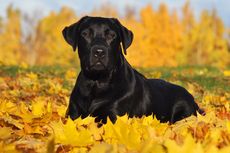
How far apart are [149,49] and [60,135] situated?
52469mm

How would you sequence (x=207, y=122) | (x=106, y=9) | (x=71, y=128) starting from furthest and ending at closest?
(x=106, y=9)
(x=207, y=122)
(x=71, y=128)

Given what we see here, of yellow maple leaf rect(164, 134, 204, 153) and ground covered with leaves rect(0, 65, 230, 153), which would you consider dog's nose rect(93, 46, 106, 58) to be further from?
yellow maple leaf rect(164, 134, 204, 153)

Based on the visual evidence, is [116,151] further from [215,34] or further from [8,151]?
[215,34]

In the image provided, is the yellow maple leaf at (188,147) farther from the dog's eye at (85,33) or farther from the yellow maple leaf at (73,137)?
the dog's eye at (85,33)

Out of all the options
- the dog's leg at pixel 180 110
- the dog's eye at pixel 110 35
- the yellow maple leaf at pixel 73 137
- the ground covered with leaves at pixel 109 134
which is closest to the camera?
the ground covered with leaves at pixel 109 134

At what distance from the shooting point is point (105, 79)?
5.35m

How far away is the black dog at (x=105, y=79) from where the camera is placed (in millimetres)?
5156

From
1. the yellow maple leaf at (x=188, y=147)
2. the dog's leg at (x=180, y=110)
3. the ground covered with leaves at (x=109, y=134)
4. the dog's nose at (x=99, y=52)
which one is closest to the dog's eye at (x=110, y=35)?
the dog's nose at (x=99, y=52)

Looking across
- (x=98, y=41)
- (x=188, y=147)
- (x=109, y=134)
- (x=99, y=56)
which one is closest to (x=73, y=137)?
(x=109, y=134)

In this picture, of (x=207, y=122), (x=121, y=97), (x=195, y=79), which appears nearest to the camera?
(x=207, y=122)

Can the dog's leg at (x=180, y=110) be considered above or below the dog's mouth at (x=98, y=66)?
below

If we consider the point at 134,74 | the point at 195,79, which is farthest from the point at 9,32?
the point at 134,74

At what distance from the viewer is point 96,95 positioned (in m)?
5.30

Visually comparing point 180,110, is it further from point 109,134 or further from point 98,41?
point 109,134
